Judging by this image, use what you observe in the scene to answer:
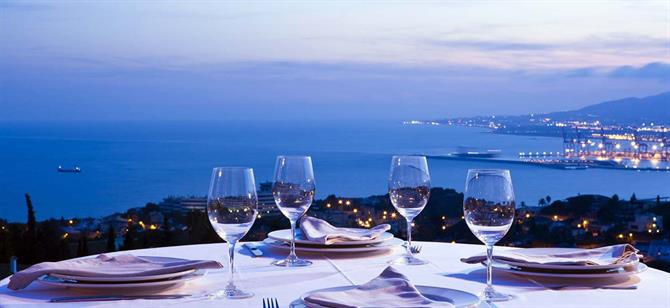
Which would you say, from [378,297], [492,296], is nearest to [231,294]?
[378,297]

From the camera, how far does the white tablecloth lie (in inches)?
64.1

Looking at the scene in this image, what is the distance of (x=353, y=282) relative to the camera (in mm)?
1841

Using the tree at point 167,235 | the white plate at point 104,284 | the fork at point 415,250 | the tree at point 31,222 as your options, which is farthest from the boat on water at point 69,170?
the white plate at point 104,284

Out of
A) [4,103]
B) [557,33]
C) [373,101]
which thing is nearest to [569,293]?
[557,33]

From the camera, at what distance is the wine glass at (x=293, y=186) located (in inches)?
80.4

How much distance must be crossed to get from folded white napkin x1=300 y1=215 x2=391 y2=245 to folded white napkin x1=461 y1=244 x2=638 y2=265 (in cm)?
37

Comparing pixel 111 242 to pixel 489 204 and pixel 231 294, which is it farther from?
pixel 489 204

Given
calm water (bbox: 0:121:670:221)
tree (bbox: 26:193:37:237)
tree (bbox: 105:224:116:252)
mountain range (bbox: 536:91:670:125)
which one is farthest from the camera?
mountain range (bbox: 536:91:670:125)

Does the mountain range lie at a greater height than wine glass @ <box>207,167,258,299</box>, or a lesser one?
greater

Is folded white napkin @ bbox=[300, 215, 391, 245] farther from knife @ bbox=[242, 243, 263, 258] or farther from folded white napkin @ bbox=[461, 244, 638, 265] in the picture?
folded white napkin @ bbox=[461, 244, 638, 265]

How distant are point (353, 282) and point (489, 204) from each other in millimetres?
380

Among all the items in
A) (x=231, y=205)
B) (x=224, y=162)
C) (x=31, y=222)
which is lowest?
(x=31, y=222)

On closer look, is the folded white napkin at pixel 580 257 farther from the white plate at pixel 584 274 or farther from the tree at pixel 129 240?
the tree at pixel 129 240

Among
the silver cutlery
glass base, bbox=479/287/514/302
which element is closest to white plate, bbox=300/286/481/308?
glass base, bbox=479/287/514/302
